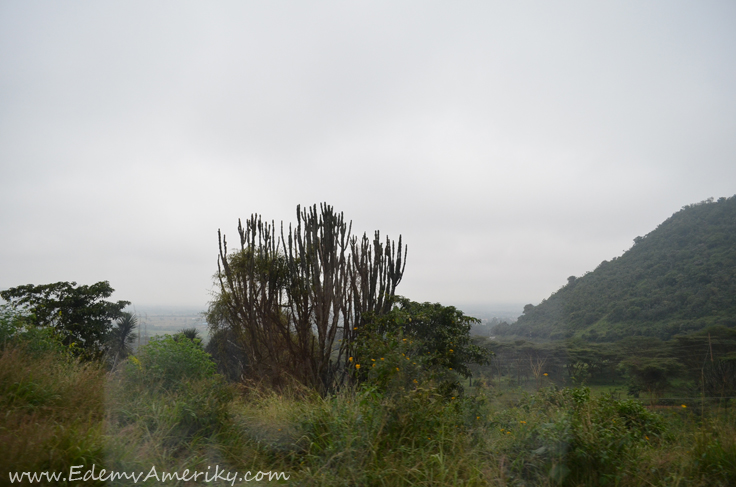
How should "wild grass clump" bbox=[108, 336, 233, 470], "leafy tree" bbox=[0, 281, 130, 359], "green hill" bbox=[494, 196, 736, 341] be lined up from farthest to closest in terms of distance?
"leafy tree" bbox=[0, 281, 130, 359] < "green hill" bbox=[494, 196, 736, 341] < "wild grass clump" bbox=[108, 336, 233, 470]

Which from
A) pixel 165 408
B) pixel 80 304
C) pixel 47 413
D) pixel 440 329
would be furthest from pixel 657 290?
pixel 80 304

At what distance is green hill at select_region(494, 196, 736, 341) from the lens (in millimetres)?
12875

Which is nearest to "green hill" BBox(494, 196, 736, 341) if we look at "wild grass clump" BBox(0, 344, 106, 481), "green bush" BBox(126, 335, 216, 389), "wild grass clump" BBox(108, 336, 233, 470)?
"green bush" BBox(126, 335, 216, 389)

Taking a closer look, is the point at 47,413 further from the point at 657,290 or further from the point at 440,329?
the point at 657,290

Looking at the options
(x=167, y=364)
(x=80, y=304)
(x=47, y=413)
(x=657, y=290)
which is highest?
(x=657, y=290)

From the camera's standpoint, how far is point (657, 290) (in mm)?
14352

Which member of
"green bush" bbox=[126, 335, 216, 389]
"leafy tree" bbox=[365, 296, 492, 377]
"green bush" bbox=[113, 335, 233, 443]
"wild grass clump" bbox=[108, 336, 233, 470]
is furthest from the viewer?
"leafy tree" bbox=[365, 296, 492, 377]

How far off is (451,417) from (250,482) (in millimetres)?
2027

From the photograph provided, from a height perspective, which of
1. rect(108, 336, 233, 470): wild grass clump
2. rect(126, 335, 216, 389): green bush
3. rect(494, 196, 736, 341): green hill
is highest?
rect(494, 196, 736, 341): green hill

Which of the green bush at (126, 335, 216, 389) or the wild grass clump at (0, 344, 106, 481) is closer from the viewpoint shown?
the wild grass clump at (0, 344, 106, 481)

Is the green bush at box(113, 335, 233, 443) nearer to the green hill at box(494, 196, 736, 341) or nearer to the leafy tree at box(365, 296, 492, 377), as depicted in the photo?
the leafy tree at box(365, 296, 492, 377)

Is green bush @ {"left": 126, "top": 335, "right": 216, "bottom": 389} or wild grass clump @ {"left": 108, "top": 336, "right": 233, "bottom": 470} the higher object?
green bush @ {"left": 126, "top": 335, "right": 216, "bottom": 389}

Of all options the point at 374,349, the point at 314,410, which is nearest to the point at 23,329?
the point at 314,410

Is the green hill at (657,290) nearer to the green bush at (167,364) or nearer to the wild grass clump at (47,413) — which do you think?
the green bush at (167,364)
